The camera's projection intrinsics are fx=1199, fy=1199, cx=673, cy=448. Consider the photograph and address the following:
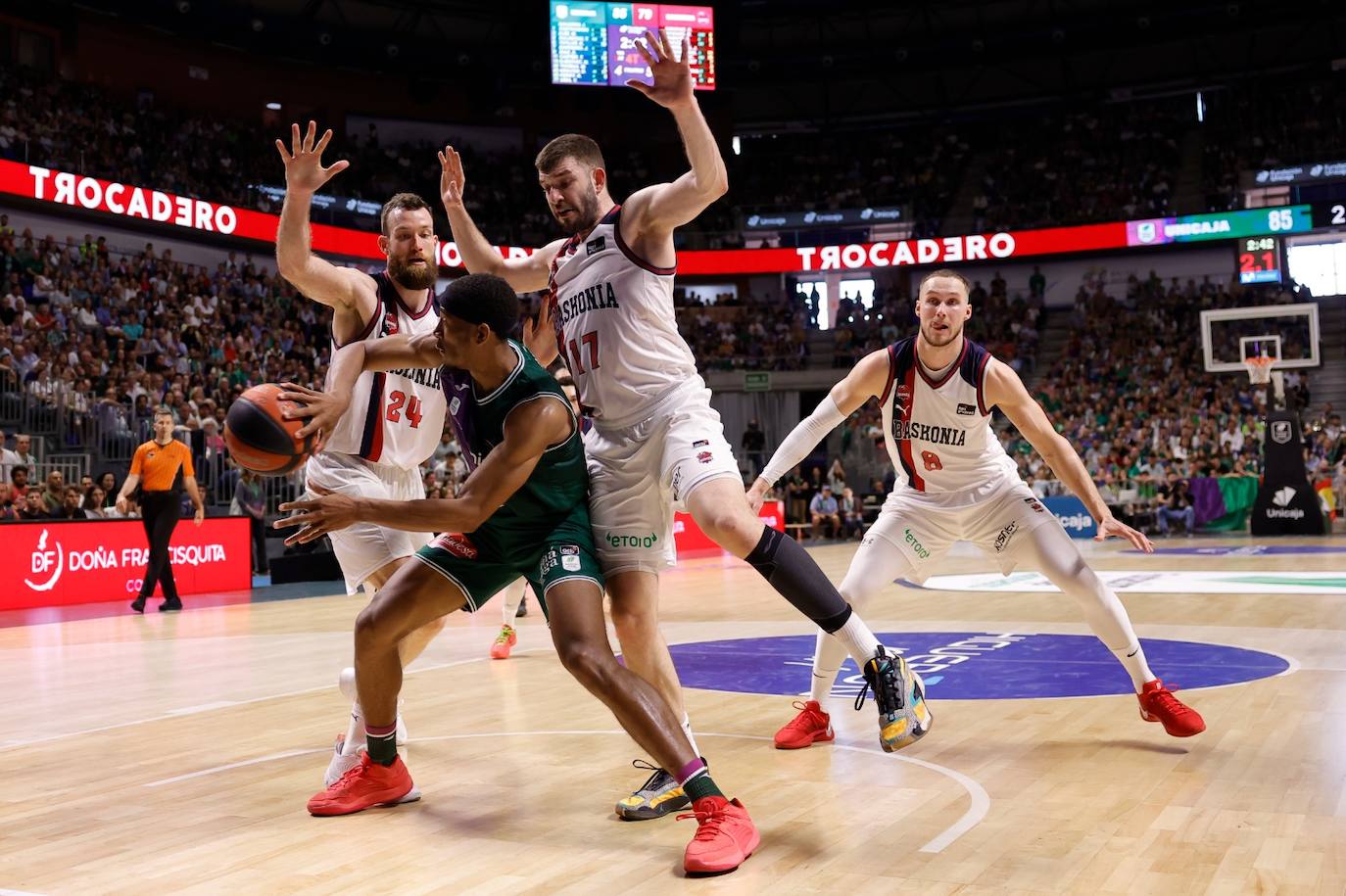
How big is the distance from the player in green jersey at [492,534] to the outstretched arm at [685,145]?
27.8 inches

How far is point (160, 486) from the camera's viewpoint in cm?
1202

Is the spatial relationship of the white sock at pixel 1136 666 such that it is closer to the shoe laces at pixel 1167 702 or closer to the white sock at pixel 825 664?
the shoe laces at pixel 1167 702

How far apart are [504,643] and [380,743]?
4.12 meters

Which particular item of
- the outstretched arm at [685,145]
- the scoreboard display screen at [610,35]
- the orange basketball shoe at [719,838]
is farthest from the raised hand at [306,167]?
the scoreboard display screen at [610,35]

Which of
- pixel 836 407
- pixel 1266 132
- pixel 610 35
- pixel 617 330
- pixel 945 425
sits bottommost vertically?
pixel 945 425

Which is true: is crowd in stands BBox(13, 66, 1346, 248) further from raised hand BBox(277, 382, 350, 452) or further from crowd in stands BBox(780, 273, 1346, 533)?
raised hand BBox(277, 382, 350, 452)

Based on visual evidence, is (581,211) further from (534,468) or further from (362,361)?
(534,468)

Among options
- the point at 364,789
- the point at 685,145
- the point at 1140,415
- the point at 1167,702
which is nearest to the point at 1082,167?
the point at 1140,415

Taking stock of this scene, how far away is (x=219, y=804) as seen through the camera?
4383mm

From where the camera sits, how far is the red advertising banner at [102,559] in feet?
42.4

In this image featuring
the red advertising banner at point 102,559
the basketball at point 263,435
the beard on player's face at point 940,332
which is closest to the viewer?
the basketball at point 263,435

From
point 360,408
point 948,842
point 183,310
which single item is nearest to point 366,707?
point 360,408

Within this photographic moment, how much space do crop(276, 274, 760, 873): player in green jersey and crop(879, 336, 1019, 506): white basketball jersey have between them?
1897mm

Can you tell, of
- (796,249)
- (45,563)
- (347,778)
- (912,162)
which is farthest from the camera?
(912,162)
